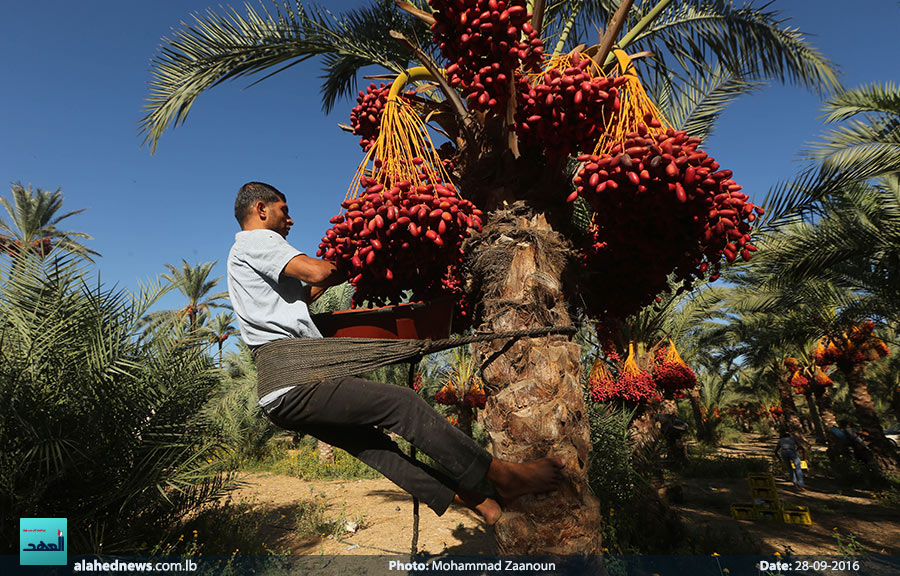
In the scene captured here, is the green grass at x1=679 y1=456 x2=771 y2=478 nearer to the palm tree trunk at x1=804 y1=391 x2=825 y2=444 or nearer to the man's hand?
the palm tree trunk at x1=804 y1=391 x2=825 y2=444

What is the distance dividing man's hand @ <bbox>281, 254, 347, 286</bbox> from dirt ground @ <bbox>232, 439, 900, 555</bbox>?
540cm

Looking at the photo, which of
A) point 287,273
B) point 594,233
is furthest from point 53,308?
point 594,233

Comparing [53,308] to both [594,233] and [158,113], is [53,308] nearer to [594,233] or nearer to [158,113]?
[158,113]

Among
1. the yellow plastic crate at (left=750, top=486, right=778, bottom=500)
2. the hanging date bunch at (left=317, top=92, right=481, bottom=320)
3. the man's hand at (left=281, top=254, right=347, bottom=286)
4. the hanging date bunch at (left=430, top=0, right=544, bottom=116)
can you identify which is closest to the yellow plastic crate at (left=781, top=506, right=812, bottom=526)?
the yellow plastic crate at (left=750, top=486, right=778, bottom=500)

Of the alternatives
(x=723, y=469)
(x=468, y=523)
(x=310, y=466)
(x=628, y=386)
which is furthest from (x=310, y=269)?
(x=723, y=469)

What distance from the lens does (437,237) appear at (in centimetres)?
183

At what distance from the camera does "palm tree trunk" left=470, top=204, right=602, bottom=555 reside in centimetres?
192

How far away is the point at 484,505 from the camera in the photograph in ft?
6.79

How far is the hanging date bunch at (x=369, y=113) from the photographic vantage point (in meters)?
2.51

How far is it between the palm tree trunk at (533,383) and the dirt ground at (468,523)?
493 centimetres

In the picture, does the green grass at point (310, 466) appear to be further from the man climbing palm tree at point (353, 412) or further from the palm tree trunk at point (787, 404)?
the palm tree trunk at point (787, 404)

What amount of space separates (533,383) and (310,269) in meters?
1.14

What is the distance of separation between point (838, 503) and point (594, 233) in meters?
11.1

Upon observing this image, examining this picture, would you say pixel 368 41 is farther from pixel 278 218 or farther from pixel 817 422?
pixel 817 422
